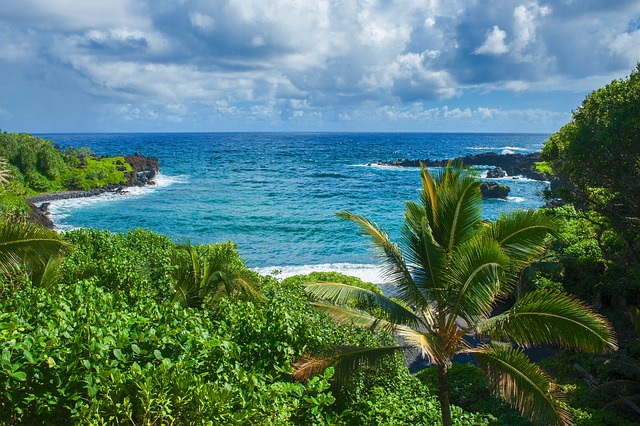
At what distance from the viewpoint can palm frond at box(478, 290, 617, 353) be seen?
7.64m

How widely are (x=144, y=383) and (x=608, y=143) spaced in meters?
15.0

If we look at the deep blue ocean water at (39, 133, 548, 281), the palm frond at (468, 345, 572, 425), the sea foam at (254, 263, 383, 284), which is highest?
the palm frond at (468, 345, 572, 425)

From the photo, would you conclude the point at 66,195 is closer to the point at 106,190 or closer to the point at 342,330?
the point at 106,190

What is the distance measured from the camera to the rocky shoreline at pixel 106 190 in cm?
3931

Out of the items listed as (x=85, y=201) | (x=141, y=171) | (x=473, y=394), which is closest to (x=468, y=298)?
(x=473, y=394)

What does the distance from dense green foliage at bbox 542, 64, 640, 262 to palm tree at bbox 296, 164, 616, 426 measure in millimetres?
7874

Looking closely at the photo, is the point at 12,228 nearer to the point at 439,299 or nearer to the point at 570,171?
the point at 439,299

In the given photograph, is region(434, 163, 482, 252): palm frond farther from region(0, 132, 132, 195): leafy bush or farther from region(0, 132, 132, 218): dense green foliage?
region(0, 132, 132, 218): dense green foliage

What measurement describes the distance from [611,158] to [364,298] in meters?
10.8

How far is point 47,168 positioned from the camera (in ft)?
181

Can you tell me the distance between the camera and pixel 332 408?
9398mm

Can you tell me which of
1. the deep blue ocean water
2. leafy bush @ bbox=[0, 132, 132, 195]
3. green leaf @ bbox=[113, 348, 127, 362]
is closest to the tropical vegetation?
green leaf @ bbox=[113, 348, 127, 362]

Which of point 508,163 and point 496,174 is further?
point 508,163

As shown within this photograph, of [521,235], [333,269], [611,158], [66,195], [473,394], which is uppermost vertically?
[611,158]
